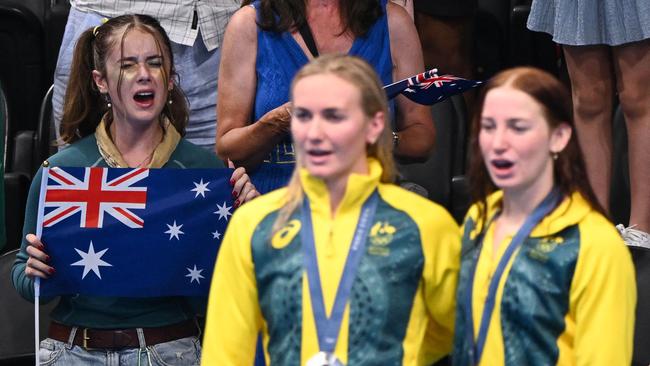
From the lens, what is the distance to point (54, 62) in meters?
6.32

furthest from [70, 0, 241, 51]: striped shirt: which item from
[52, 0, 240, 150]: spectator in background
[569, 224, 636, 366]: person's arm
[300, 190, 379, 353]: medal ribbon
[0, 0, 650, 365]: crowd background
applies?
[569, 224, 636, 366]: person's arm

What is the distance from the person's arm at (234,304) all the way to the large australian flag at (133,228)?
0.81 meters

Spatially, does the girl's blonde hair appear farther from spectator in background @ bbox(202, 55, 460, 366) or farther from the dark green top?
the dark green top

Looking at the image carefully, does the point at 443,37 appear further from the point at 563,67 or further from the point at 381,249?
the point at 381,249

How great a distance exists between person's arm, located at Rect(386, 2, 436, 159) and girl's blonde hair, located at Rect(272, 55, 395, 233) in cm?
97

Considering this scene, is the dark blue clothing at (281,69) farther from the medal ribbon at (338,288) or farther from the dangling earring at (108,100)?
the medal ribbon at (338,288)

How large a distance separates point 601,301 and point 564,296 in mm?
90

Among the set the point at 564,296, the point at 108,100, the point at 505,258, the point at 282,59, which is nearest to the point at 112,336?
the point at 108,100

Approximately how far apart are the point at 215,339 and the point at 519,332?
0.70 meters

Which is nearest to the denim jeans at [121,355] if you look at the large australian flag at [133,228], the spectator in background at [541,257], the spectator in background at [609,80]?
the large australian flag at [133,228]

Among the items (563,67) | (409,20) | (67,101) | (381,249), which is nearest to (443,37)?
(563,67)

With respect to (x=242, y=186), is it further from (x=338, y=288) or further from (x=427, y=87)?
(x=338, y=288)

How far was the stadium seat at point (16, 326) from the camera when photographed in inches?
187

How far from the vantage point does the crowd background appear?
511cm
